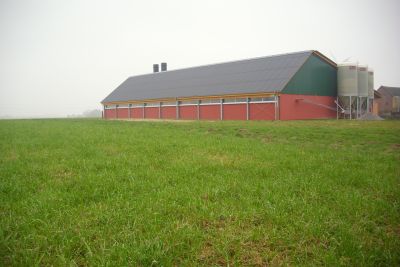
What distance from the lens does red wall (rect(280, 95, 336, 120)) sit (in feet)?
92.6

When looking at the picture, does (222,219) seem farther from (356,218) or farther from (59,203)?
(59,203)

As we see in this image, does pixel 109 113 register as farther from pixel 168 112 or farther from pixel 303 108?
pixel 303 108

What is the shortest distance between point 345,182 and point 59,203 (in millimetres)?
5158

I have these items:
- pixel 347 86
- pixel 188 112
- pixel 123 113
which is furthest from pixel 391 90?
pixel 123 113

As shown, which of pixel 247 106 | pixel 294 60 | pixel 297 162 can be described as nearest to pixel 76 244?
pixel 297 162

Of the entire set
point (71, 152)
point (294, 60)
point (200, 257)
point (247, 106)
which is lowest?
point (200, 257)

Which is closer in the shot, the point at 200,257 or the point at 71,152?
the point at 200,257

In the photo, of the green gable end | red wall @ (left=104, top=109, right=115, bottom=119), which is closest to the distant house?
Answer: the green gable end

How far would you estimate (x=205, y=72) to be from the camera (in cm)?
4106

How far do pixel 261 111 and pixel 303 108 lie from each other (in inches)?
183

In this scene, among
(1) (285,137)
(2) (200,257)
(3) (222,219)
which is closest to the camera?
(2) (200,257)

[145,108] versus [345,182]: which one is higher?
[145,108]

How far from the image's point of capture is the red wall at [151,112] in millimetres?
40375

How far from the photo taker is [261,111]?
29125mm
